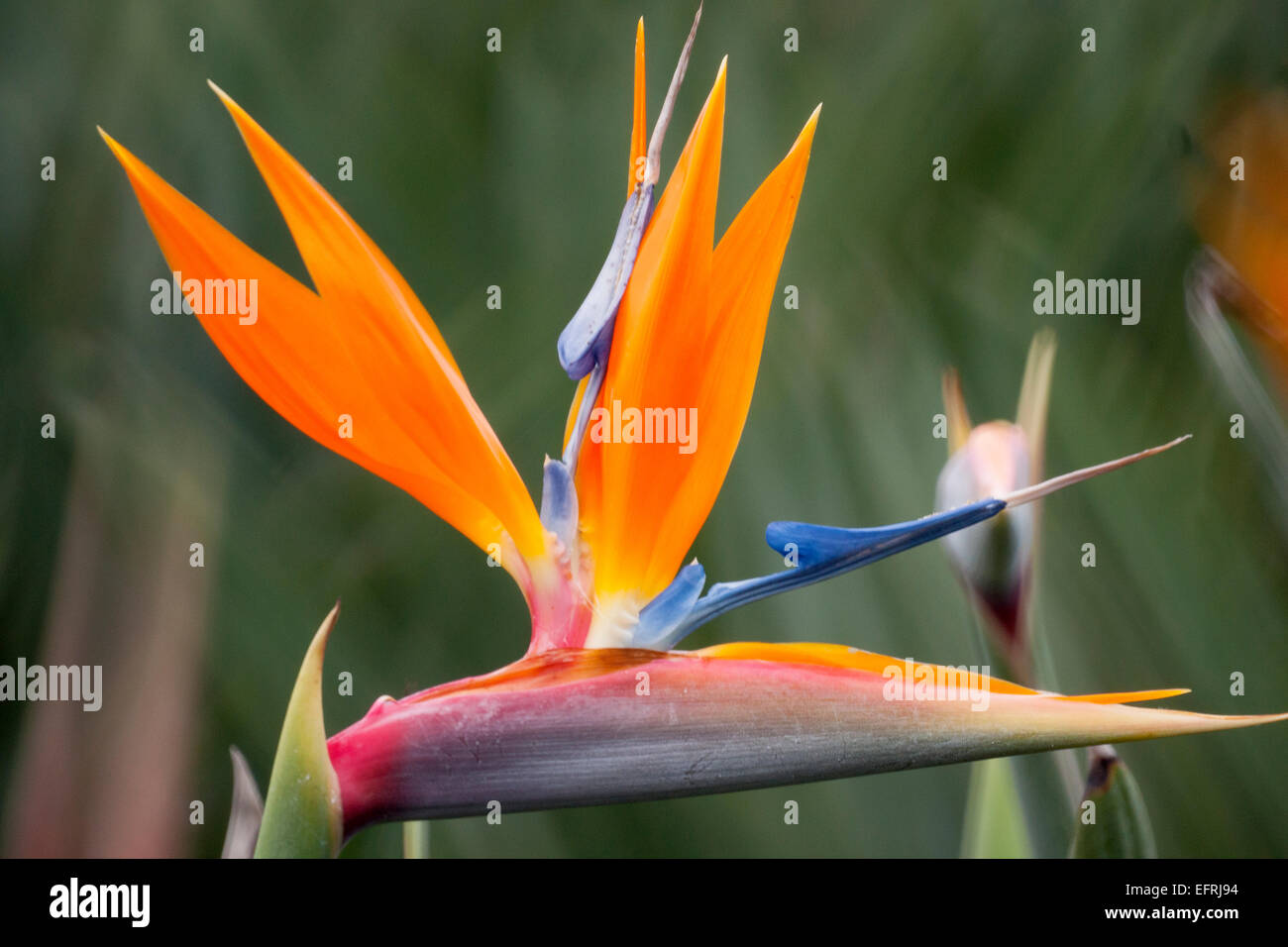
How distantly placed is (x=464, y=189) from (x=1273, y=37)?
81 centimetres

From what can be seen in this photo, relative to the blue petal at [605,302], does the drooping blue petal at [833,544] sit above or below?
below

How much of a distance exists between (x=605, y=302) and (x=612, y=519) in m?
0.14

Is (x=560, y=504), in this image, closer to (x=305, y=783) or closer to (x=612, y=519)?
(x=612, y=519)

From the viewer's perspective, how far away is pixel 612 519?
604 mm

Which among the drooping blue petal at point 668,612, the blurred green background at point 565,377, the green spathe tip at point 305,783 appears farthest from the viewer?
the blurred green background at point 565,377

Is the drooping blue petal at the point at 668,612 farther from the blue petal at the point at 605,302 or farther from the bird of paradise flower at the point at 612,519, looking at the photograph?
the blue petal at the point at 605,302

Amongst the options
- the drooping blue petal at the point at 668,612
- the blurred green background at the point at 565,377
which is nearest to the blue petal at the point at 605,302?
the drooping blue petal at the point at 668,612

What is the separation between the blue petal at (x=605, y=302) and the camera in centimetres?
60

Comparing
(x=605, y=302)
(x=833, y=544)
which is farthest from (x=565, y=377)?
(x=833, y=544)
